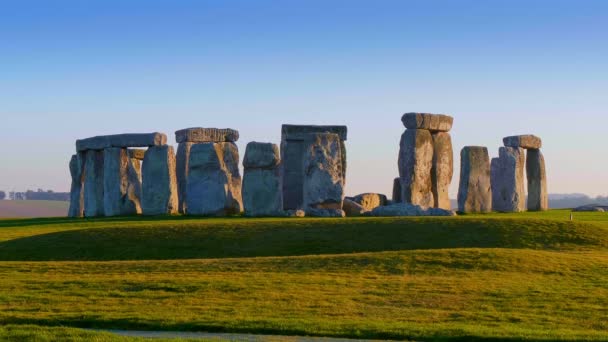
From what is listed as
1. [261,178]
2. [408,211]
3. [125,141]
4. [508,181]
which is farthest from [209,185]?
[508,181]

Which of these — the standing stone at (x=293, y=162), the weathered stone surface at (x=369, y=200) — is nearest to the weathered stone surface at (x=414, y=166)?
the weathered stone surface at (x=369, y=200)

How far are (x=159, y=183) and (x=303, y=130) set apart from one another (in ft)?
20.4

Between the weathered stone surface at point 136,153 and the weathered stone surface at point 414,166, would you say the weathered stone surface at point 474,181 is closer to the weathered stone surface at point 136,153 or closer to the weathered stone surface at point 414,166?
the weathered stone surface at point 414,166

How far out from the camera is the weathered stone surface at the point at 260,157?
35.0 metres

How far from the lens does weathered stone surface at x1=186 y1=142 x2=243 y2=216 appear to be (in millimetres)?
35656

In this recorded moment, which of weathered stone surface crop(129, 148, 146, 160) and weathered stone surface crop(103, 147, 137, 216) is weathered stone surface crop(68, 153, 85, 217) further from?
weathered stone surface crop(103, 147, 137, 216)

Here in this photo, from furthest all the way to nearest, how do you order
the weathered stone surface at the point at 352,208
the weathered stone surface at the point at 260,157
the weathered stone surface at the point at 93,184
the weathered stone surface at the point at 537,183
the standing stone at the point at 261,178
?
1. the weathered stone surface at the point at 537,183
2. the weathered stone surface at the point at 93,184
3. the weathered stone surface at the point at 352,208
4. the weathered stone surface at the point at 260,157
5. the standing stone at the point at 261,178

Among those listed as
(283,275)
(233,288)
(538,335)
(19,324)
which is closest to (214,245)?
(283,275)

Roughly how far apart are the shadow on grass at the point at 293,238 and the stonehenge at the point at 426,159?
29.6ft

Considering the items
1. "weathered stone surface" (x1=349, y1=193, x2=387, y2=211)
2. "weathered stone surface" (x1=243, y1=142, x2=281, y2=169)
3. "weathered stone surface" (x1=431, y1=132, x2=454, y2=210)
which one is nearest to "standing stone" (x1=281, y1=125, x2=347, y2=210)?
"weathered stone surface" (x1=349, y1=193, x2=387, y2=211)

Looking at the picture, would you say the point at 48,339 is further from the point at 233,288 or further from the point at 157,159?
the point at 157,159

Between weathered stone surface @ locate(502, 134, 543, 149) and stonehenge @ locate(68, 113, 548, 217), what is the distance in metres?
0.05

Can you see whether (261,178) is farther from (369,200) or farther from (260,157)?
(369,200)

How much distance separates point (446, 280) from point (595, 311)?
12.3 feet
